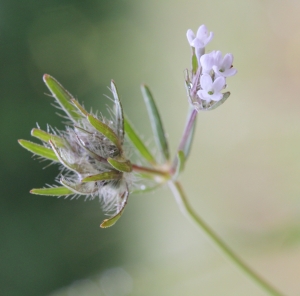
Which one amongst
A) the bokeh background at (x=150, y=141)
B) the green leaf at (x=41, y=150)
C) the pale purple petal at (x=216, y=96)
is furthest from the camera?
the bokeh background at (x=150, y=141)

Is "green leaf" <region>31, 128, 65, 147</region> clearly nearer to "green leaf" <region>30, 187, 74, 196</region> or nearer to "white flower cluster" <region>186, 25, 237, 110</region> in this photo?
"green leaf" <region>30, 187, 74, 196</region>

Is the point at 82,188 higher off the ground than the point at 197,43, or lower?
lower

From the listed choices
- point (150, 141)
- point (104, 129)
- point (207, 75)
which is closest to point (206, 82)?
point (207, 75)

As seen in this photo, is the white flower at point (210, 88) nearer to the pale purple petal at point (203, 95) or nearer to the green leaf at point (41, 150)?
the pale purple petal at point (203, 95)

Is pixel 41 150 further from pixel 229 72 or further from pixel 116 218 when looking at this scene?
pixel 229 72

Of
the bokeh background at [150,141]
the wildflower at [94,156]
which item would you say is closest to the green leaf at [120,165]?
the wildflower at [94,156]

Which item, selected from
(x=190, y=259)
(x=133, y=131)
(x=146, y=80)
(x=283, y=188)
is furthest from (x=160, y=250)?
(x=133, y=131)

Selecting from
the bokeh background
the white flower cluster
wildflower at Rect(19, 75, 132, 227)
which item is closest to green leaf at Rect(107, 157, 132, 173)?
wildflower at Rect(19, 75, 132, 227)
